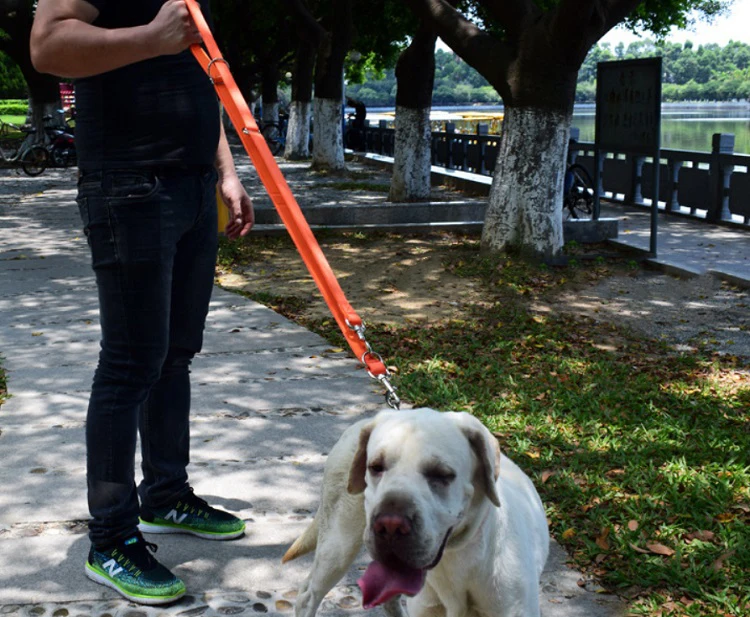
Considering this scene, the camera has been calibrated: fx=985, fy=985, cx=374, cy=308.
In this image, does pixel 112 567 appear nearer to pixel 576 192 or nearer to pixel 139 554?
pixel 139 554

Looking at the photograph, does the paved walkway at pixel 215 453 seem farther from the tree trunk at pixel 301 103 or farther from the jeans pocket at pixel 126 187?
the tree trunk at pixel 301 103

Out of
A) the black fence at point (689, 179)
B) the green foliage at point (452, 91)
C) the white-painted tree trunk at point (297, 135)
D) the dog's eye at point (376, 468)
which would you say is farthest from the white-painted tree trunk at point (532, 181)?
the green foliage at point (452, 91)

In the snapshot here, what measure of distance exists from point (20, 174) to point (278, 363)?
2134cm

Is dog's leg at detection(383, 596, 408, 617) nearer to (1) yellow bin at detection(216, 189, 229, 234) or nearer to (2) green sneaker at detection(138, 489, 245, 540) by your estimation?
(2) green sneaker at detection(138, 489, 245, 540)

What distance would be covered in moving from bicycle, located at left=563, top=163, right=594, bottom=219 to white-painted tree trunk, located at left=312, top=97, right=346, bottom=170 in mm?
8717

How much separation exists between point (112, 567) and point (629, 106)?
9939 mm

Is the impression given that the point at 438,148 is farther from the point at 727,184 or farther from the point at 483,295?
the point at 483,295

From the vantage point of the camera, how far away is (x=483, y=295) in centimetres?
950

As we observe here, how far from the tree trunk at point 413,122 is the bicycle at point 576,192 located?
8.77 ft

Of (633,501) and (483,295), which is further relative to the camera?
(483,295)

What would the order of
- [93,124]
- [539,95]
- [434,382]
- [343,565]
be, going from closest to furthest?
[343,565], [93,124], [434,382], [539,95]

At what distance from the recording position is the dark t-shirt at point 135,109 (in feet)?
10.6

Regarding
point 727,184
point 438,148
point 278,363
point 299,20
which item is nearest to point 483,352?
point 278,363

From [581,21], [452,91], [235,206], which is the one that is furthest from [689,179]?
[452,91]
